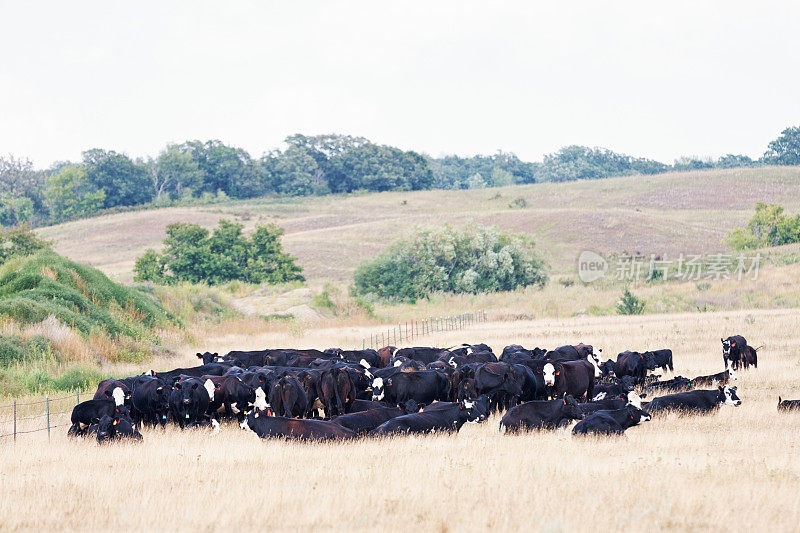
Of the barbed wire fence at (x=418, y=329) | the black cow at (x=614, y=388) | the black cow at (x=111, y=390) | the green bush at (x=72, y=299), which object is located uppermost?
the green bush at (x=72, y=299)

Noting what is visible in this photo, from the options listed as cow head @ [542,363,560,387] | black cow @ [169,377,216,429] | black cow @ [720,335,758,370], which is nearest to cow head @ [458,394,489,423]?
cow head @ [542,363,560,387]

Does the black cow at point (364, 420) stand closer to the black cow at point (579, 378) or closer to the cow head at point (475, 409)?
the cow head at point (475, 409)

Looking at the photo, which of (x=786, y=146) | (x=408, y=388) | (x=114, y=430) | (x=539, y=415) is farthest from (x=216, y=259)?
(x=786, y=146)

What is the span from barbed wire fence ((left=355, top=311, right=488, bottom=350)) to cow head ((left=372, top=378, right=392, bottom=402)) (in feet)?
50.0

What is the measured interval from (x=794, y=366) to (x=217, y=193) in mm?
114529

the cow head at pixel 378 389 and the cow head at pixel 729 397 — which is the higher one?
the cow head at pixel 378 389

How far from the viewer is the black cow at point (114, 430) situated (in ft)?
48.8

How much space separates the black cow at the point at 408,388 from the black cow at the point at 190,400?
3.23m

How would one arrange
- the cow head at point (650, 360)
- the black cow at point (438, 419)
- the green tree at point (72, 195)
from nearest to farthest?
the black cow at point (438, 419) < the cow head at point (650, 360) < the green tree at point (72, 195)

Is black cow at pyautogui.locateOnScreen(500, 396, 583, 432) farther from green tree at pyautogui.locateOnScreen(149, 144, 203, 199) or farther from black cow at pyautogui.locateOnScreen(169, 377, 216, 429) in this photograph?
green tree at pyautogui.locateOnScreen(149, 144, 203, 199)

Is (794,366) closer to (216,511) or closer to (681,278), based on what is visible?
(216,511)

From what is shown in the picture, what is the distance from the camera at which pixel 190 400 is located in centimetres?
1656

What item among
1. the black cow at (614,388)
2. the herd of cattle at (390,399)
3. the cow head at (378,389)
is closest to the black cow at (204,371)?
the herd of cattle at (390,399)

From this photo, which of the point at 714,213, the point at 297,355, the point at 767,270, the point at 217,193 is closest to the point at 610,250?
the point at 714,213
